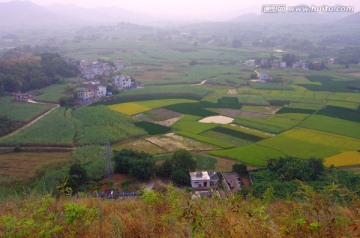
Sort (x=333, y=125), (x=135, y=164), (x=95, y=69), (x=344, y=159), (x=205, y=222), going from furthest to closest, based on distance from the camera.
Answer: (x=95, y=69) → (x=333, y=125) → (x=344, y=159) → (x=135, y=164) → (x=205, y=222)

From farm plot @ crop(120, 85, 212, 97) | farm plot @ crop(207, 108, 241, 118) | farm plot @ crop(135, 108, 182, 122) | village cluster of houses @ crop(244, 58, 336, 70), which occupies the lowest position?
farm plot @ crop(207, 108, 241, 118)

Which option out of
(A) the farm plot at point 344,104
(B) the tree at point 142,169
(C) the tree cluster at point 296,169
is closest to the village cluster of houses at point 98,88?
(B) the tree at point 142,169

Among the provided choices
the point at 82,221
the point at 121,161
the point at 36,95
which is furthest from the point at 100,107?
the point at 82,221

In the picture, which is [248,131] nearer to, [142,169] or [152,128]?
[152,128]

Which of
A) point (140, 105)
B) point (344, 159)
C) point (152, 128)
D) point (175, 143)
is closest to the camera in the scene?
point (344, 159)

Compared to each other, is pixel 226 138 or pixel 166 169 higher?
pixel 166 169

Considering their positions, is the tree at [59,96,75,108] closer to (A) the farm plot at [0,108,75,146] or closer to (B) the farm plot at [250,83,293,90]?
(A) the farm plot at [0,108,75,146]

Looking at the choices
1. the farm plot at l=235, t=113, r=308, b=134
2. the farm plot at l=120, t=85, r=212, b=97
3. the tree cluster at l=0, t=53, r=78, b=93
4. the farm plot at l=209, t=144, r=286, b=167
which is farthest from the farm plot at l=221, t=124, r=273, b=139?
the tree cluster at l=0, t=53, r=78, b=93

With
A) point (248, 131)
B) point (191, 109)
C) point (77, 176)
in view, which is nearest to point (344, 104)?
point (248, 131)
